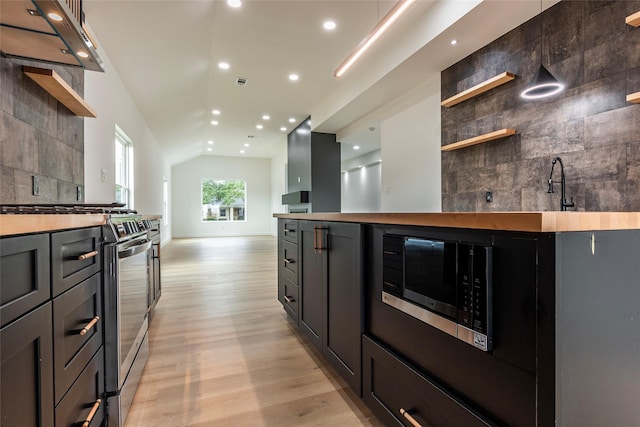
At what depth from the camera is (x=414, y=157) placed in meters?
4.55

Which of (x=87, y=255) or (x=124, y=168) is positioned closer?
(x=87, y=255)

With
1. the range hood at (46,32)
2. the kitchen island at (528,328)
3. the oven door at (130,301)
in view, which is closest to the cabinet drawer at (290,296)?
the oven door at (130,301)

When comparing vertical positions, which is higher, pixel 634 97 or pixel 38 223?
pixel 634 97

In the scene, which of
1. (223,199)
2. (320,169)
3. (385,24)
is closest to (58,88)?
(385,24)

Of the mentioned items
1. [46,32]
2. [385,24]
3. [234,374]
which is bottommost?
[234,374]

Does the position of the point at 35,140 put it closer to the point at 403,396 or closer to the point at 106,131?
the point at 106,131

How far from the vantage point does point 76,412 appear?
1068mm

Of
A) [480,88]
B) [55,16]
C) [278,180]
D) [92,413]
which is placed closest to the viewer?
[92,413]

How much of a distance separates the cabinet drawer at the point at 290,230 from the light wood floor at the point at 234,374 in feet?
2.68

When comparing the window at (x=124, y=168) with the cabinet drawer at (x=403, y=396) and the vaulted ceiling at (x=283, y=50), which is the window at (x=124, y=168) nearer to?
the vaulted ceiling at (x=283, y=50)

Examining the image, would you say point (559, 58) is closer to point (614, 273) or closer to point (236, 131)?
point (614, 273)

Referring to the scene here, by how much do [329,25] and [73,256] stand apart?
12.1 ft

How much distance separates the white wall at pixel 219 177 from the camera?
12.4m

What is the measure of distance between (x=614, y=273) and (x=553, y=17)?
303cm
